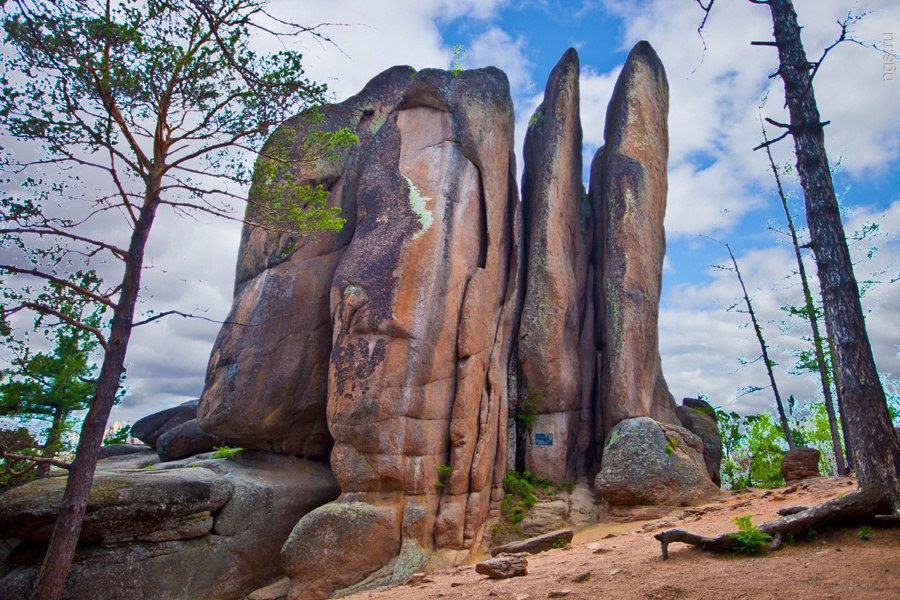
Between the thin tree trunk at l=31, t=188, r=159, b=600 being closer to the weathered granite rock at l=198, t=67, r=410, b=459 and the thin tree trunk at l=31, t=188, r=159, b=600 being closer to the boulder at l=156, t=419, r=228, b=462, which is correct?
the weathered granite rock at l=198, t=67, r=410, b=459

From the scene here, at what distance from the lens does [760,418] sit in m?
32.2

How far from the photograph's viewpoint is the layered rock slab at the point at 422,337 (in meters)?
13.8

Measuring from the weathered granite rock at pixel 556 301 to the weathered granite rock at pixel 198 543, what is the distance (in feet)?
19.1

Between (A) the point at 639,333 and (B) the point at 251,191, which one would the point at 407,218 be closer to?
(B) the point at 251,191

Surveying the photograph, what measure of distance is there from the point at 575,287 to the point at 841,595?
13.6 meters

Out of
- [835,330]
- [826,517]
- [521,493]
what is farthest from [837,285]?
[521,493]

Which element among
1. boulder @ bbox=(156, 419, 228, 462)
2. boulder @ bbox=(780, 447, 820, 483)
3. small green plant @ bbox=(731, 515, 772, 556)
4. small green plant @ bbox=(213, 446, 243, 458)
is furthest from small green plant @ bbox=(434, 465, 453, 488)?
boulder @ bbox=(780, 447, 820, 483)

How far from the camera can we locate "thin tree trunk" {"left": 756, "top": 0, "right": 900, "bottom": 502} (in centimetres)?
784

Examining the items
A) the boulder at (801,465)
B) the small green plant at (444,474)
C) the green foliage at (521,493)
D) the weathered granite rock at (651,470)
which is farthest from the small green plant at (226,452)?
the boulder at (801,465)

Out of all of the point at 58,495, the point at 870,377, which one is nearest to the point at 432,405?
the point at 58,495

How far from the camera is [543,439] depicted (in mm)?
17109

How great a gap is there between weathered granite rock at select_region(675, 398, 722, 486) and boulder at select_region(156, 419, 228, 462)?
557 inches

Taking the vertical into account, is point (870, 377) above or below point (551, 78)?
below

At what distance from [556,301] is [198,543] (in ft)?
34.6
